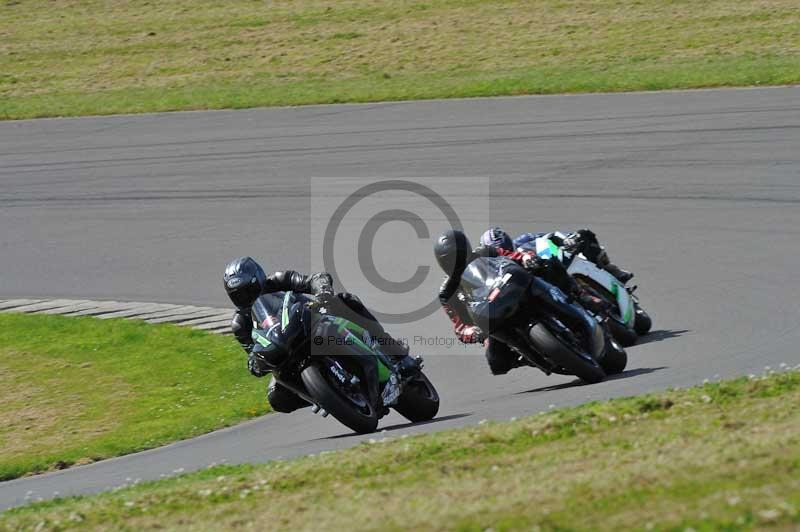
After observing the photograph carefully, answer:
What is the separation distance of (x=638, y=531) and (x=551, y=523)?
467mm

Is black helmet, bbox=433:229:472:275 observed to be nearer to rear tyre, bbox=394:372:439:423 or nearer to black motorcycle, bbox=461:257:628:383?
black motorcycle, bbox=461:257:628:383

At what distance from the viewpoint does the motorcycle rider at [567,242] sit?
455 inches

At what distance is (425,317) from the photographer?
1505 cm

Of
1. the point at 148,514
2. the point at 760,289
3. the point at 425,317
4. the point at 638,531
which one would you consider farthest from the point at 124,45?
the point at 638,531

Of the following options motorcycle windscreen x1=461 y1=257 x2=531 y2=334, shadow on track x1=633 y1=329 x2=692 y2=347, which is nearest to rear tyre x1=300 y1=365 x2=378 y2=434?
motorcycle windscreen x1=461 y1=257 x2=531 y2=334

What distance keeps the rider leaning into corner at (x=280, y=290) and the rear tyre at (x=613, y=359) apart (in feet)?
5.30

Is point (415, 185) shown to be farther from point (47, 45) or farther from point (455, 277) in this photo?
point (47, 45)

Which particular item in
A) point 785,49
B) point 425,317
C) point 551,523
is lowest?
point 425,317

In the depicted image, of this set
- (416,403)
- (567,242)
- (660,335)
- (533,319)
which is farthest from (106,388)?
(660,335)

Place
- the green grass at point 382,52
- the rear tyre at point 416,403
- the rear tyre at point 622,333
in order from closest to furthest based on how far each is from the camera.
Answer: the rear tyre at point 416,403 → the rear tyre at point 622,333 → the green grass at point 382,52

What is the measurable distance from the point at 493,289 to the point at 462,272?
69cm

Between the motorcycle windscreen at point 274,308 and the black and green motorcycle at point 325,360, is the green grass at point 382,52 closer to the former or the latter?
the black and green motorcycle at point 325,360

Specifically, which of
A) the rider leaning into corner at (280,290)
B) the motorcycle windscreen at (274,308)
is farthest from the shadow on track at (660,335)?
the motorcycle windscreen at (274,308)

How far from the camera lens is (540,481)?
661 cm
